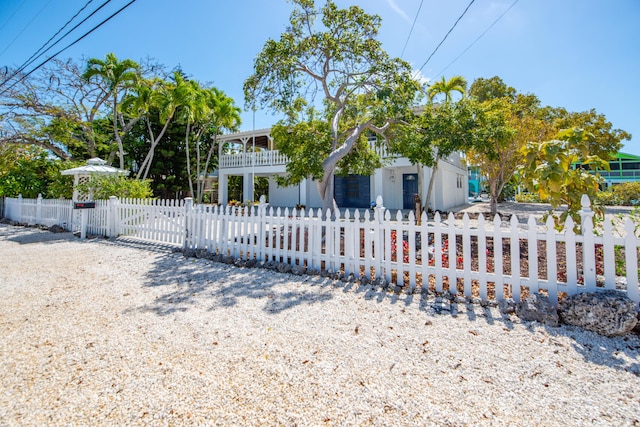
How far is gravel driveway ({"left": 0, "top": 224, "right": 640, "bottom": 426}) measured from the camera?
185 cm

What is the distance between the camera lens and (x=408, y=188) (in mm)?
17516

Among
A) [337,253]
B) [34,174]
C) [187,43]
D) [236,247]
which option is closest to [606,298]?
[337,253]

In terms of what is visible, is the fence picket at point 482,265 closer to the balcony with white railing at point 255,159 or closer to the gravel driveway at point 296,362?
the gravel driveway at point 296,362

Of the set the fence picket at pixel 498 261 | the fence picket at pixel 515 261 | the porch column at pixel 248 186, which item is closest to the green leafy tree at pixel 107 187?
the porch column at pixel 248 186

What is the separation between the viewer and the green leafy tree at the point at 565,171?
3.62 meters

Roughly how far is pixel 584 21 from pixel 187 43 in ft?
33.8

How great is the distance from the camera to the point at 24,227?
11898mm

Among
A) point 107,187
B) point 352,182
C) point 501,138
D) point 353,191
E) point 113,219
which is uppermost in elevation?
point 501,138

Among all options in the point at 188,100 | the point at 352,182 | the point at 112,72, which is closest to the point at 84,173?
the point at 112,72

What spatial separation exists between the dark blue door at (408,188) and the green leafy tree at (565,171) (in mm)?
13503

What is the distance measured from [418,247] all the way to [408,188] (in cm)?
1190

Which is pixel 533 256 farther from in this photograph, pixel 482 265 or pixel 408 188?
pixel 408 188

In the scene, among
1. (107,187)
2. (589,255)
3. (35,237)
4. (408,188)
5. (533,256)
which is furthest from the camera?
(408,188)

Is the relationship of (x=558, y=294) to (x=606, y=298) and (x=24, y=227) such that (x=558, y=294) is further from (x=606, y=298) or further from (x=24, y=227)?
(x=24, y=227)
